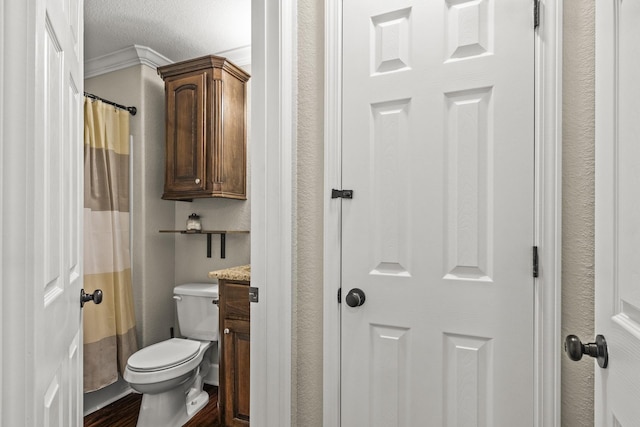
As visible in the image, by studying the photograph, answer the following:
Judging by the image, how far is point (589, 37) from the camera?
1.04 meters

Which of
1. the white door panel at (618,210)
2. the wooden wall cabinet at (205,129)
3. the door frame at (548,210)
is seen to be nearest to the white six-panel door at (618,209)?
the white door panel at (618,210)

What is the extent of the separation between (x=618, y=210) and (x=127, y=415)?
2934 mm

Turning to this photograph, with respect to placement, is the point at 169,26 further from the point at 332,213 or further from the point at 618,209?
the point at 618,209

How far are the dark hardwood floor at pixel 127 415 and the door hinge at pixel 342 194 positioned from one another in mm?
1690

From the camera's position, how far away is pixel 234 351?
204cm

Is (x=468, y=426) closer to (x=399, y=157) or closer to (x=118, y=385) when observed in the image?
(x=399, y=157)

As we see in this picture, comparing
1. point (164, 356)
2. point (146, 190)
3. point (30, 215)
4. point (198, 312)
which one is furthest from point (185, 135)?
point (30, 215)

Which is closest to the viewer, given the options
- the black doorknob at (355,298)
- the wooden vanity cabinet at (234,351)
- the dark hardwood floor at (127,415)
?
the black doorknob at (355,298)

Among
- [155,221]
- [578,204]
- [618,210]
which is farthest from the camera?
[155,221]

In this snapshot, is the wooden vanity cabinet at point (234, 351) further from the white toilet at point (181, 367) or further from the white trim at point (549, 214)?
the white trim at point (549, 214)

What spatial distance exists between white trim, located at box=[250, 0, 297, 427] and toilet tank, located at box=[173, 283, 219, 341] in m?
1.46

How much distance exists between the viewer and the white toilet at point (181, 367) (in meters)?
2.18

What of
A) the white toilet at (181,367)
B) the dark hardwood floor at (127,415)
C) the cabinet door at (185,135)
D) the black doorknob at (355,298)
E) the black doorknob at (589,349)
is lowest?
the dark hardwood floor at (127,415)

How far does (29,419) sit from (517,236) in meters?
1.17
